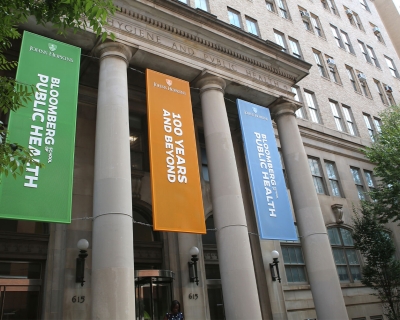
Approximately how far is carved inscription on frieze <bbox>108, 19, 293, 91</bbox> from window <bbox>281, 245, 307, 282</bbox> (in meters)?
7.87

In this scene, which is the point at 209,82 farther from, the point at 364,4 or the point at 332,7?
the point at 364,4

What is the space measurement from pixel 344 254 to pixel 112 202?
15254mm

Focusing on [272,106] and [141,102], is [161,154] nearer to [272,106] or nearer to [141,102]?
[141,102]

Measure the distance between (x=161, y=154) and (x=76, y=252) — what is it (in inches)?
171

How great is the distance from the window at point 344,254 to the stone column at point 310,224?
5702mm

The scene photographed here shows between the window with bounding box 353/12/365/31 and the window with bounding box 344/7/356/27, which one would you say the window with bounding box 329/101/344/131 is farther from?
the window with bounding box 353/12/365/31

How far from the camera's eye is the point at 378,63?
114 ft

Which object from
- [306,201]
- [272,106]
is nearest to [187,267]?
[306,201]

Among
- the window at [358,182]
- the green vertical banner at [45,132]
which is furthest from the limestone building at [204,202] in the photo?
the green vertical banner at [45,132]

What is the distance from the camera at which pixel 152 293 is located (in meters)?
12.6

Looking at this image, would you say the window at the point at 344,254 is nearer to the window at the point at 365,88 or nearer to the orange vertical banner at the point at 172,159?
the orange vertical banner at the point at 172,159

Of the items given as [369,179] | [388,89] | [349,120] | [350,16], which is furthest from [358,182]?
[350,16]

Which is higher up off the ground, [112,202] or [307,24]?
[307,24]

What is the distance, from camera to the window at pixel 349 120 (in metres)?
26.9
